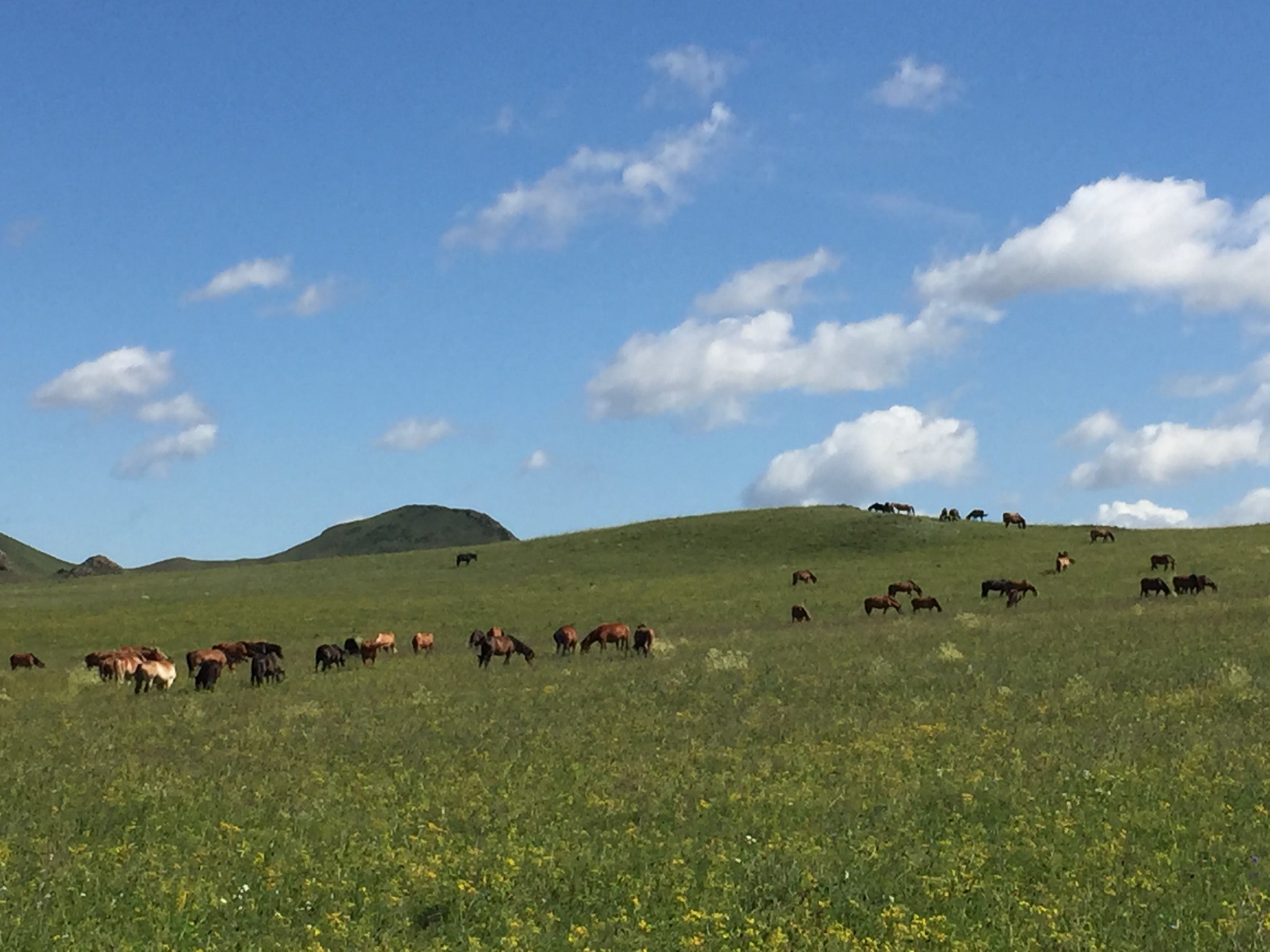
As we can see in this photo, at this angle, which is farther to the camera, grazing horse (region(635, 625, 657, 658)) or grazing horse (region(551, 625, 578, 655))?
grazing horse (region(551, 625, 578, 655))

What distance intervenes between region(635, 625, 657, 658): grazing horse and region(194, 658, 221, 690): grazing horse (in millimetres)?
12690

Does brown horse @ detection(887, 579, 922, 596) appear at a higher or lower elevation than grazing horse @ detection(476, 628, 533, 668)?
higher

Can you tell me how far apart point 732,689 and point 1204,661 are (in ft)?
36.6

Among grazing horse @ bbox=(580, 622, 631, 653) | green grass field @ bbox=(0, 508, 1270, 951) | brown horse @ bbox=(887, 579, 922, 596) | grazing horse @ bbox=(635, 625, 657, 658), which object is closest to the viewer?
green grass field @ bbox=(0, 508, 1270, 951)

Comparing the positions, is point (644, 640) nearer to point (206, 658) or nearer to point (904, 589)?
point (206, 658)

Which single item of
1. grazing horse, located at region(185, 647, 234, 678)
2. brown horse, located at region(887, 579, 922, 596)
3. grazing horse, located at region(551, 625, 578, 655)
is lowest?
grazing horse, located at region(185, 647, 234, 678)

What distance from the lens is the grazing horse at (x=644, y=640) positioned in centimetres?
3475

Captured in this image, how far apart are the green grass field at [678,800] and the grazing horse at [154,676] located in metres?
0.51

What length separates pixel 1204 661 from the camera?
2534 cm

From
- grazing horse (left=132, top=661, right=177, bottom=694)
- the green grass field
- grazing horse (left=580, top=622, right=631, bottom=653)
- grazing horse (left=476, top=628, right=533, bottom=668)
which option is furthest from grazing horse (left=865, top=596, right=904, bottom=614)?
grazing horse (left=132, top=661, right=177, bottom=694)

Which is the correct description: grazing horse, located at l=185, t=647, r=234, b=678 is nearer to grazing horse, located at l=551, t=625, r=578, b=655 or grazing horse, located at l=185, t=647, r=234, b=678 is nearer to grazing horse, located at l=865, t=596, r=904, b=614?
grazing horse, located at l=551, t=625, r=578, b=655

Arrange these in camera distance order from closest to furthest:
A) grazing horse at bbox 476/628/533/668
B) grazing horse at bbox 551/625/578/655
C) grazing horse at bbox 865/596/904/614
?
grazing horse at bbox 476/628/533/668 < grazing horse at bbox 551/625/578/655 < grazing horse at bbox 865/596/904/614

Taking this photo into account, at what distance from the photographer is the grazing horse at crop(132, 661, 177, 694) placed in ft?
93.0

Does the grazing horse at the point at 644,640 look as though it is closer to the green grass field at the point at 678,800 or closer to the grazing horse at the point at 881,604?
the green grass field at the point at 678,800
